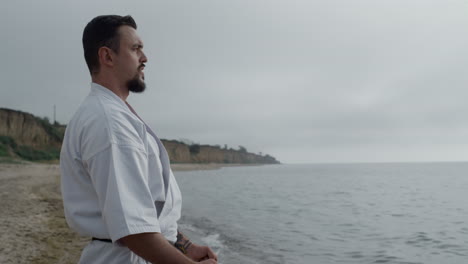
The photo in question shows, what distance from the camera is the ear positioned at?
5.33 feet

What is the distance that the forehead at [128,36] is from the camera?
1645 mm

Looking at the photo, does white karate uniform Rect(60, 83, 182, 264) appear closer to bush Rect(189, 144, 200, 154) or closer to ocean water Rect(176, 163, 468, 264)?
ocean water Rect(176, 163, 468, 264)

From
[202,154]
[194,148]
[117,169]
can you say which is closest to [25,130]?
[117,169]

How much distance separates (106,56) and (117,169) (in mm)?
560

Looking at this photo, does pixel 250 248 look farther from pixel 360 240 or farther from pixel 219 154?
pixel 219 154

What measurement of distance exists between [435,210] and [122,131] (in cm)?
2135

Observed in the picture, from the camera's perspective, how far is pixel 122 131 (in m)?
1.38

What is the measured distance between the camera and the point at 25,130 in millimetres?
41625

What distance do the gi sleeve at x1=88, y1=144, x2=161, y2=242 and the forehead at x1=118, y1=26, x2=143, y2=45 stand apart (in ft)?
1.73

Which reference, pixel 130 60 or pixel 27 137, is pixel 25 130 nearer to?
pixel 27 137

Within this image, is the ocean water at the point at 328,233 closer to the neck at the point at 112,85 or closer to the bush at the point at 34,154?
the neck at the point at 112,85

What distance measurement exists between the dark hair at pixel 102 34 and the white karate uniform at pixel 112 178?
0.55 feet

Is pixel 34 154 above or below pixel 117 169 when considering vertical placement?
below

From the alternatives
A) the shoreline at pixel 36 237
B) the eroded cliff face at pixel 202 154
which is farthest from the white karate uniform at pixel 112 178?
the eroded cliff face at pixel 202 154
